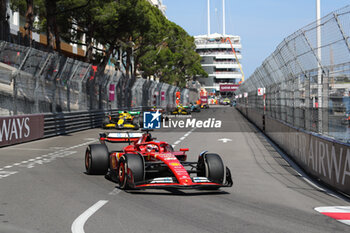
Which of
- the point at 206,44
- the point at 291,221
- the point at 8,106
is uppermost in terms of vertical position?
the point at 206,44

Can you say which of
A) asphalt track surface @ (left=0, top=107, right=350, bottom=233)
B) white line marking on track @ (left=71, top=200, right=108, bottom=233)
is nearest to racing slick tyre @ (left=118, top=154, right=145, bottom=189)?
asphalt track surface @ (left=0, top=107, right=350, bottom=233)

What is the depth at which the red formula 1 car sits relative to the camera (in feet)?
26.4

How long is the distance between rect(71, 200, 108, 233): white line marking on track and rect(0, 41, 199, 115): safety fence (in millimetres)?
10549

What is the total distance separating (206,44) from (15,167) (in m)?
171

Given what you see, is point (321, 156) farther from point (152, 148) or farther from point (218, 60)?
point (218, 60)

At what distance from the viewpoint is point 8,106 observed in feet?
57.5

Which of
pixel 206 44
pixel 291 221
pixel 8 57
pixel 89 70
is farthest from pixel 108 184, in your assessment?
pixel 206 44

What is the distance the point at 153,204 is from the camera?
7.38 meters

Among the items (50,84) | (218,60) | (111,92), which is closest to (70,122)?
(50,84)

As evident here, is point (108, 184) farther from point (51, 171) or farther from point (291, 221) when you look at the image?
point (291, 221)

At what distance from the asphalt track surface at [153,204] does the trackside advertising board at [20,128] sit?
4.66 m

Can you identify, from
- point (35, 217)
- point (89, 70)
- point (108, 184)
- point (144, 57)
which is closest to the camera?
point (35, 217)

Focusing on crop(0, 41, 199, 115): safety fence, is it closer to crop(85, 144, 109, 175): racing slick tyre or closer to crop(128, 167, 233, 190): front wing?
crop(85, 144, 109, 175): racing slick tyre

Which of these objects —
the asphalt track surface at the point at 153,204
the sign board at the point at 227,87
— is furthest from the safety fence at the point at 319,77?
the sign board at the point at 227,87
